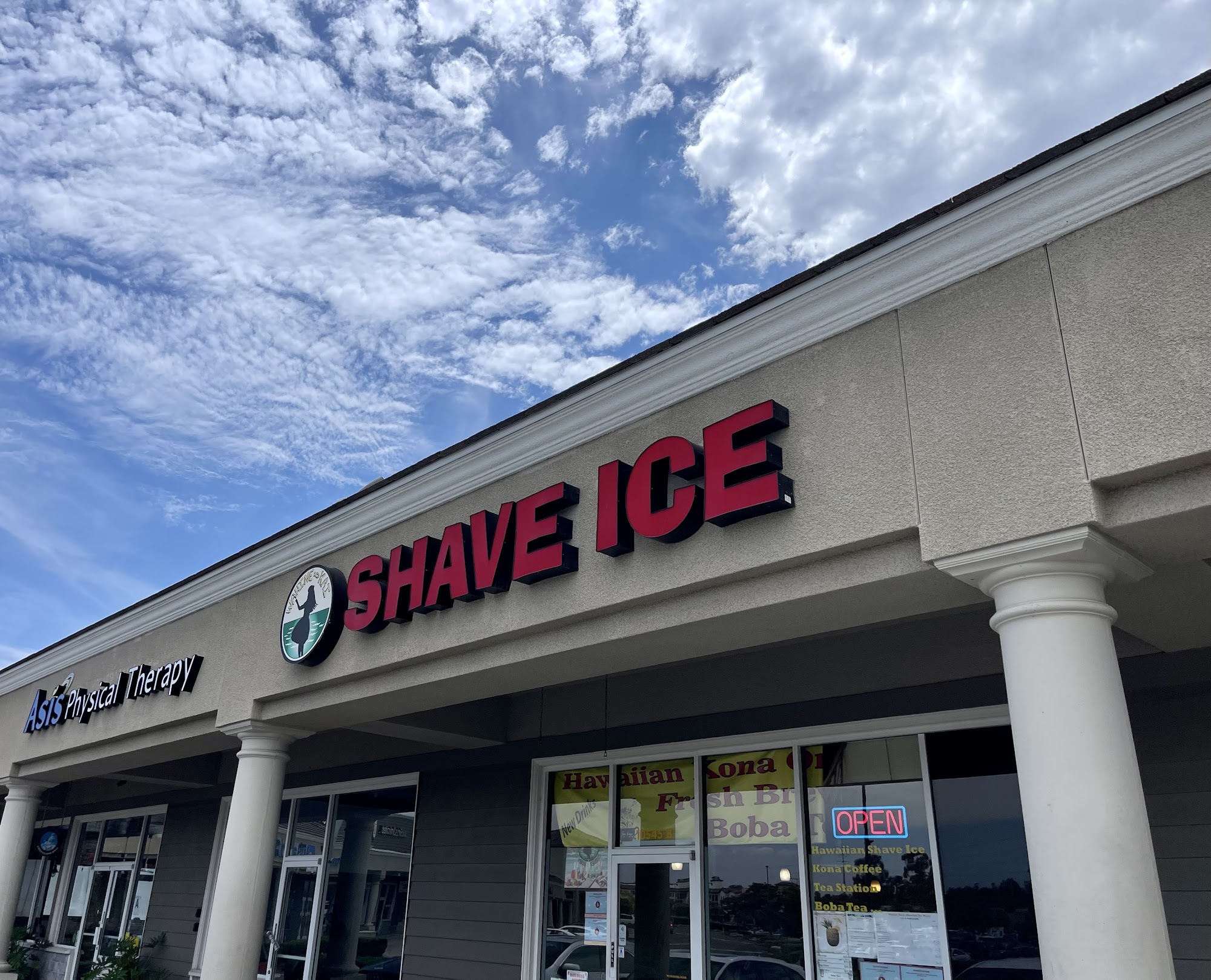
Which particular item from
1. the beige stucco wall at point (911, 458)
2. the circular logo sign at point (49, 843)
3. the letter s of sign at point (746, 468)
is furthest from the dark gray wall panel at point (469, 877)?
the circular logo sign at point (49, 843)

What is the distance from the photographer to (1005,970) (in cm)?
707

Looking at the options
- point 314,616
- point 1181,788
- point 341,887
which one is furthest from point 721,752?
point 341,887

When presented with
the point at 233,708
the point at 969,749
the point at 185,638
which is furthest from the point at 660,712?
the point at 185,638

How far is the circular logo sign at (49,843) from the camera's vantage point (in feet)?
64.2

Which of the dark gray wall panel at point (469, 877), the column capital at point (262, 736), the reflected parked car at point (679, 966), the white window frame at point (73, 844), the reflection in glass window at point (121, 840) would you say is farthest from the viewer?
the reflection in glass window at point (121, 840)

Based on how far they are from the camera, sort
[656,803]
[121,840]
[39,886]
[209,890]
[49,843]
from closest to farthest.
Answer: [656,803]
[209,890]
[121,840]
[49,843]
[39,886]

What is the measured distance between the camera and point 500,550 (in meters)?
7.52

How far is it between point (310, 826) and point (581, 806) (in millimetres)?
5620

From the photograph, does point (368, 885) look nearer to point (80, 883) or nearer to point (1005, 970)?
point (1005, 970)

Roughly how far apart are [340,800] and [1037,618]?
36.9 feet

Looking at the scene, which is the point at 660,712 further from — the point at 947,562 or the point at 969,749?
the point at 947,562

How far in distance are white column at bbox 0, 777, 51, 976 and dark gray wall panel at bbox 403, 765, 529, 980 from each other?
6758 mm

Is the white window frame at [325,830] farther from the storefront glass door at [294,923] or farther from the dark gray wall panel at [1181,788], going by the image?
the dark gray wall panel at [1181,788]

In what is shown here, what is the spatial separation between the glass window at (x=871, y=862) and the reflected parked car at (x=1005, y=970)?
252mm
